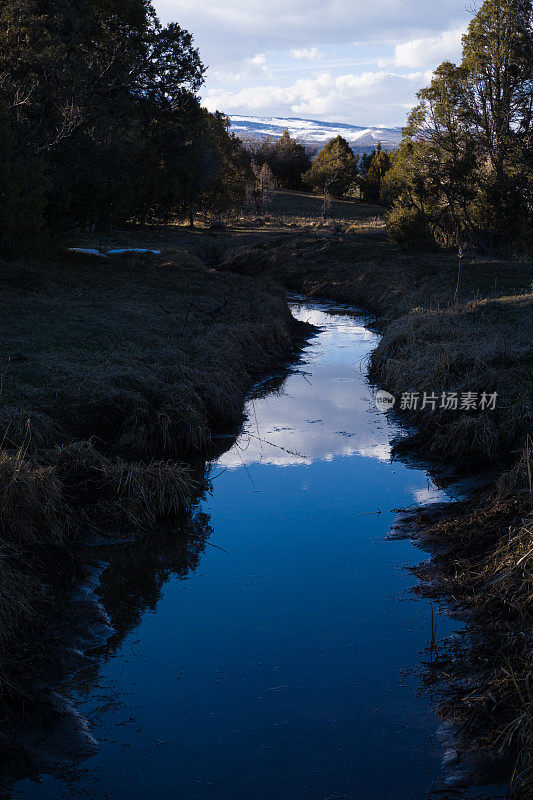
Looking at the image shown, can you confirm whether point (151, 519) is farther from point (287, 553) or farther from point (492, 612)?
point (492, 612)

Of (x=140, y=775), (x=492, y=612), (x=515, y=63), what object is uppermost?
(x=515, y=63)

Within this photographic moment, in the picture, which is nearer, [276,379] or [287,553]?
[287,553]

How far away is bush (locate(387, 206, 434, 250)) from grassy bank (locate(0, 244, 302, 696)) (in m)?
11.5

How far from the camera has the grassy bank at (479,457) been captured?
17.0 feet

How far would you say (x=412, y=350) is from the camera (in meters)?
14.8

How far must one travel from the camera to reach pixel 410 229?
29875 mm

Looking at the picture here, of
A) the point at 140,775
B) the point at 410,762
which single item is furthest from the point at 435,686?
the point at 140,775

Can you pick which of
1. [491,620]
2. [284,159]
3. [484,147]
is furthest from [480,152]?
[284,159]

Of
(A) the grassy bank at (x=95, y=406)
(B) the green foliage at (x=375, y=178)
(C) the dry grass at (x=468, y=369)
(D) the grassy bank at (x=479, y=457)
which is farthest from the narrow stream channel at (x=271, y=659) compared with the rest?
(B) the green foliage at (x=375, y=178)

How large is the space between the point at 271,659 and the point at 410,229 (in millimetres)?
26097

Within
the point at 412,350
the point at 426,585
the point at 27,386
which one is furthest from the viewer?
the point at 412,350

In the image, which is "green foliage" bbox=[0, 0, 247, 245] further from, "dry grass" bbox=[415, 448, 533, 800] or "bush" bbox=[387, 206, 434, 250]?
"dry grass" bbox=[415, 448, 533, 800]

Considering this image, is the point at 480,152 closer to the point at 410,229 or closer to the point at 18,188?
the point at 410,229

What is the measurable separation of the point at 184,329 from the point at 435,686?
11450 mm
